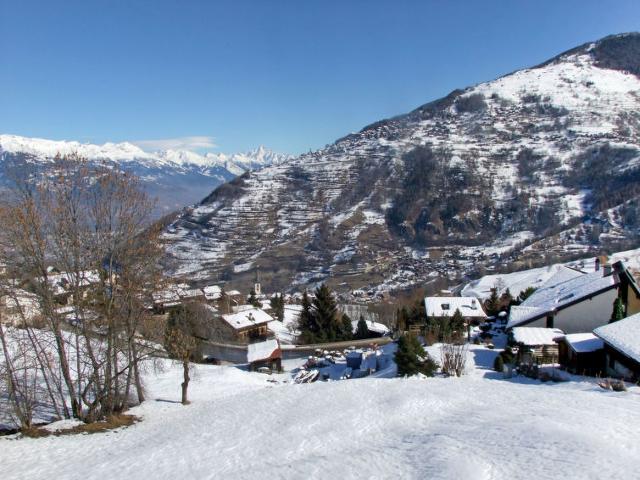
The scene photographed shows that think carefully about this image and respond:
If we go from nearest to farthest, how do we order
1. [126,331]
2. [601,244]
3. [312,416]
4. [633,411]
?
1. [633,411]
2. [312,416]
3. [126,331]
4. [601,244]

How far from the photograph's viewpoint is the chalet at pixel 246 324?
48.5 meters

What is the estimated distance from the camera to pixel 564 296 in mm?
30531

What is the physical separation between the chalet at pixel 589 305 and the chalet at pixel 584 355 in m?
6.26

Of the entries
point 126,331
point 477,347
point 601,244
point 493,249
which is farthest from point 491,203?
point 126,331

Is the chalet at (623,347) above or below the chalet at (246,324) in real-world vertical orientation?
above

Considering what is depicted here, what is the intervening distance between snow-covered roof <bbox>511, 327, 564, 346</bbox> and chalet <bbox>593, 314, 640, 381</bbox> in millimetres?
4043

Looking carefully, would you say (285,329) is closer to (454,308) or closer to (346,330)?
(346,330)

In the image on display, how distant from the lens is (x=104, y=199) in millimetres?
17438

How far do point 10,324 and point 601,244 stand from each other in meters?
156

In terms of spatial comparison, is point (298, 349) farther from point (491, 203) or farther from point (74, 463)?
point (491, 203)

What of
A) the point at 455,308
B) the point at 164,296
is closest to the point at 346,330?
the point at 455,308

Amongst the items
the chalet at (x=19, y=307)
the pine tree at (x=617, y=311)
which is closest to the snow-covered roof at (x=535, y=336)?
the pine tree at (x=617, y=311)

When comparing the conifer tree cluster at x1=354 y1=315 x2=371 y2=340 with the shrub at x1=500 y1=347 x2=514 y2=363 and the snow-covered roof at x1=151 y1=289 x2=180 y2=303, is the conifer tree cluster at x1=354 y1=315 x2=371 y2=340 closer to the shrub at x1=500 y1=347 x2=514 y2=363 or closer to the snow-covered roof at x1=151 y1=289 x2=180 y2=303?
the shrub at x1=500 y1=347 x2=514 y2=363

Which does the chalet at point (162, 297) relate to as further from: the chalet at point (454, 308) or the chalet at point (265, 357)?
the chalet at point (454, 308)
